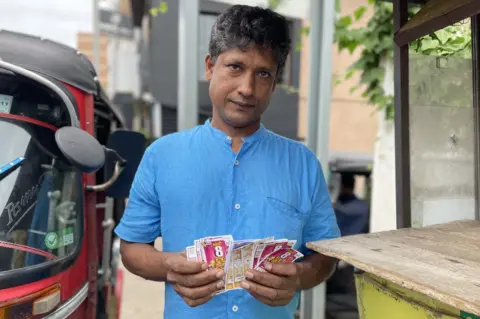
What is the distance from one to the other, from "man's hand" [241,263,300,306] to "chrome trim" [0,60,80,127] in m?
1.10

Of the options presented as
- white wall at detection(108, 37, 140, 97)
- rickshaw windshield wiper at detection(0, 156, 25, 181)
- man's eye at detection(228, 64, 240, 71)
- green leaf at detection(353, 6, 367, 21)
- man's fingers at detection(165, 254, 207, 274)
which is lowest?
man's fingers at detection(165, 254, 207, 274)

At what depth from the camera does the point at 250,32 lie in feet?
5.20

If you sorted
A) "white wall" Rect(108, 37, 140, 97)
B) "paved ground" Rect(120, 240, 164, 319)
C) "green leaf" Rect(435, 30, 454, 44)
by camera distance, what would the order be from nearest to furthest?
"green leaf" Rect(435, 30, 454, 44) < "paved ground" Rect(120, 240, 164, 319) < "white wall" Rect(108, 37, 140, 97)

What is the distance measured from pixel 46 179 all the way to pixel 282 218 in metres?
1.10

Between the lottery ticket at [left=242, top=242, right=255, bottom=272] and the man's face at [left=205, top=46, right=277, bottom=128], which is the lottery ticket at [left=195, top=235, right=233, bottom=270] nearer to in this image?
the lottery ticket at [left=242, top=242, right=255, bottom=272]

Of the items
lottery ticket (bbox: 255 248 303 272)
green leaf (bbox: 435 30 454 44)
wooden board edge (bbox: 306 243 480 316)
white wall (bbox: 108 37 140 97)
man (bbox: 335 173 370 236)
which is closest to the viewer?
wooden board edge (bbox: 306 243 480 316)

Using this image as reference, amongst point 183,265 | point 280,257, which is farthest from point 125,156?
point 280,257

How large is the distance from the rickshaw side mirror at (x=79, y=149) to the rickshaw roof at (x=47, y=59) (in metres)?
0.39

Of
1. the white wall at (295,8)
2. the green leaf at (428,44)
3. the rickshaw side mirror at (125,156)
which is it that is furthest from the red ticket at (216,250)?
the white wall at (295,8)

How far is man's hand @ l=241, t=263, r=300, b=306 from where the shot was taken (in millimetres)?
1415

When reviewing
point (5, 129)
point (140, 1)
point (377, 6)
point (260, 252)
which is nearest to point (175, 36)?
point (140, 1)

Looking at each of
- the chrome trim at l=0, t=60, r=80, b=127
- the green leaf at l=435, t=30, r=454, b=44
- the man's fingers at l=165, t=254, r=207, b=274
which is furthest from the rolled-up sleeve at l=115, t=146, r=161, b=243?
the green leaf at l=435, t=30, r=454, b=44

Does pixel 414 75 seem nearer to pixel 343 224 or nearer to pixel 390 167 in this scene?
pixel 390 167

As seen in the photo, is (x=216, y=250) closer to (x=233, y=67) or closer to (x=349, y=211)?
(x=233, y=67)
